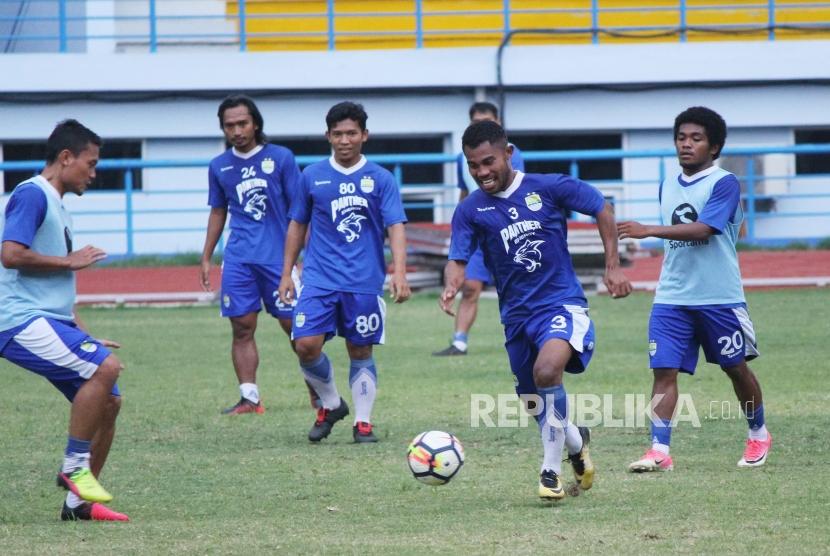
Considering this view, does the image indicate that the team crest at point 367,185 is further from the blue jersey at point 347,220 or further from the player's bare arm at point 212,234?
the player's bare arm at point 212,234

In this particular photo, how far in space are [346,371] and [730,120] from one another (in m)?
14.0

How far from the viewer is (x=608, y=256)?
7.33 meters

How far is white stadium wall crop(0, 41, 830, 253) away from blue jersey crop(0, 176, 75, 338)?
16759mm

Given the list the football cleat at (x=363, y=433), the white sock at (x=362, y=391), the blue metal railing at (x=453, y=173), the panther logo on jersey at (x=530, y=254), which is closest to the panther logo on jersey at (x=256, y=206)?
the white sock at (x=362, y=391)

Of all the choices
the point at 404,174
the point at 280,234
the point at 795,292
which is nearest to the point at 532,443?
the point at 280,234

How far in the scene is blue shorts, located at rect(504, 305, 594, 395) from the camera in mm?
7230

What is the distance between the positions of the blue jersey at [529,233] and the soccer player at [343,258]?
1.77 metres

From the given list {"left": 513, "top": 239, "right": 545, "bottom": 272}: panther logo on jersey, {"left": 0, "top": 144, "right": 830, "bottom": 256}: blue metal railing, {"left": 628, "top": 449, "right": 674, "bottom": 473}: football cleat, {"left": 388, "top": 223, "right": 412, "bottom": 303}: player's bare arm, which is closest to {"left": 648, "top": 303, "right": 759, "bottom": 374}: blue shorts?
{"left": 628, "top": 449, "right": 674, "bottom": 473}: football cleat

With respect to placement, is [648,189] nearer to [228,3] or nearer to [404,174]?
[404,174]

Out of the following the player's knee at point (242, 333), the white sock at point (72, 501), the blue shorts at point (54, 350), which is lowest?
the white sock at point (72, 501)

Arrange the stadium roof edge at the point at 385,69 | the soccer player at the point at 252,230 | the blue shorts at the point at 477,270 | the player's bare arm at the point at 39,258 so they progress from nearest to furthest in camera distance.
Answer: the player's bare arm at the point at 39,258 → the soccer player at the point at 252,230 → the blue shorts at the point at 477,270 → the stadium roof edge at the point at 385,69

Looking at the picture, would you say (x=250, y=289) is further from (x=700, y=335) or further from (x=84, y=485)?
(x=84, y=485)

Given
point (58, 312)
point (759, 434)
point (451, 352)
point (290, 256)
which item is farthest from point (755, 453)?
point (451, 352)

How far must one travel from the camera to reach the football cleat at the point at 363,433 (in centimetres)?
908
